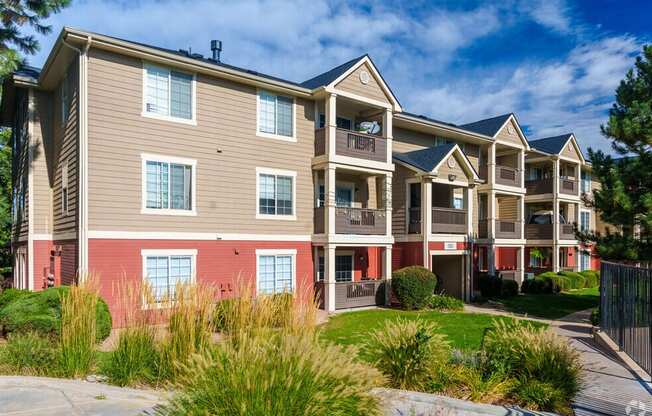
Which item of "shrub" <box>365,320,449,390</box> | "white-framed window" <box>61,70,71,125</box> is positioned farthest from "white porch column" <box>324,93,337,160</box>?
"shrub" <box>365,320,449,390</box>

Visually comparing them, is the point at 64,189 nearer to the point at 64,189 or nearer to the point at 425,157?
the point at 64,189

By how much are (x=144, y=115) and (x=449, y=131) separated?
15918 mm

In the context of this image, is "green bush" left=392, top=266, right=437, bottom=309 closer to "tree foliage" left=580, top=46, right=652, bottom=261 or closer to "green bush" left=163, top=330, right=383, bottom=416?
"tree foliage" left=580, top=46, right=652, bottom=261

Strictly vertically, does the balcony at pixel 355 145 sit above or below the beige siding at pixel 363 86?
Answer: below

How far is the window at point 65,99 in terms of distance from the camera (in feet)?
51.4

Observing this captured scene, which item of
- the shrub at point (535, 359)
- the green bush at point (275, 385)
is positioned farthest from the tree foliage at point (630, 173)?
the green bush at point (275, 385)

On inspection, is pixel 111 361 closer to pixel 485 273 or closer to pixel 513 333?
pixel 513 333

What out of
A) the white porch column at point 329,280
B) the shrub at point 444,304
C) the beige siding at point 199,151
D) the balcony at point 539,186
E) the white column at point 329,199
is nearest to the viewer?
the beige siding at point 199,151

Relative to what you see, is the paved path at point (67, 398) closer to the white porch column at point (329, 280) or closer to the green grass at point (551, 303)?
the white porch column at point (329, 280)

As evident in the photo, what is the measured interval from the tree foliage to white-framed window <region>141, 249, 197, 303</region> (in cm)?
1427

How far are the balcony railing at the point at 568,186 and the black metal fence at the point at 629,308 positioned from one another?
20.6 meters

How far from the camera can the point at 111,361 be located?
6.87 meters

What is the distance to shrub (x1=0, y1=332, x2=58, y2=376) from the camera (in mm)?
7062

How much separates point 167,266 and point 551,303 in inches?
703
